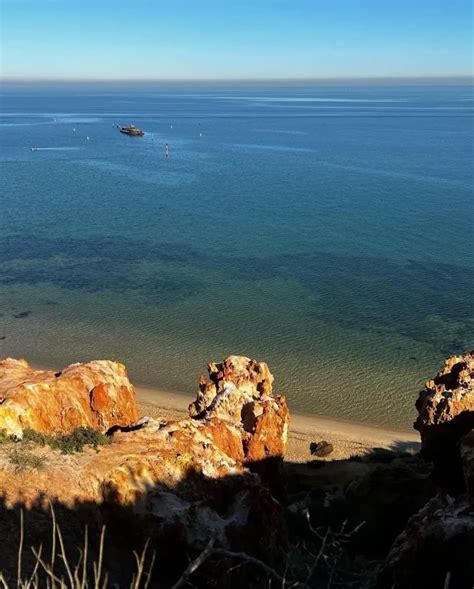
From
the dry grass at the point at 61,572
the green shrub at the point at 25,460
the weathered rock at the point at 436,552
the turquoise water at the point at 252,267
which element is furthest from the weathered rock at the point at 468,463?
the turquoise water at the point at 252,267

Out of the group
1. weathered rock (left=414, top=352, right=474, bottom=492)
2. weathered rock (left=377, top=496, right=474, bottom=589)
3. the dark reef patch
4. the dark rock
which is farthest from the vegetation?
the dark rock

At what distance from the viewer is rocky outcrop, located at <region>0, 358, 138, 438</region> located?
14859 mm

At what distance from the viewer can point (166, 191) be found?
74438 millimetres

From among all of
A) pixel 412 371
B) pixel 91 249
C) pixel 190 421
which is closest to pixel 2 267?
pixel 91 249

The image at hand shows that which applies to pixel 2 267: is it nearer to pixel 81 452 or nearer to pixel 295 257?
pixel 295 257

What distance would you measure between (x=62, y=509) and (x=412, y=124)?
515 feet

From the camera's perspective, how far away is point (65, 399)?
52.8 ft

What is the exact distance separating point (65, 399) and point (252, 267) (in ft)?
109

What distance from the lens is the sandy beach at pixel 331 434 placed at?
85.0 ft

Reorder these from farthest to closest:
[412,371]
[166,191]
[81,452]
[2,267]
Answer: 1. [166,191]
2. [2,267]
3. [412,371]
4. [81,452]

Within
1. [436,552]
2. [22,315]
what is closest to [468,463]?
[436,552]

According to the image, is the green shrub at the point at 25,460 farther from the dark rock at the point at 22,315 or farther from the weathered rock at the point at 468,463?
the dark rock at the point at 22,315

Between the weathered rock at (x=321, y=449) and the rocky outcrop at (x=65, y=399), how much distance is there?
410 inches

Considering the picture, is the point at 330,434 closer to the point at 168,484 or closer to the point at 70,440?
the point at 168,484
